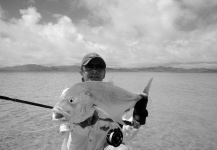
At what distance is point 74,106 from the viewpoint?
2264 millimetres

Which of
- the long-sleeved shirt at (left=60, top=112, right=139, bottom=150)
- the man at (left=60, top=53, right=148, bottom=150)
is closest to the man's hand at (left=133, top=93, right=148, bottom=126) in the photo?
the man at (left=60, top=53, right=148, bottom=150)

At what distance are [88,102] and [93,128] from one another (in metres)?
1.40

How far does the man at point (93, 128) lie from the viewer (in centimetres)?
327

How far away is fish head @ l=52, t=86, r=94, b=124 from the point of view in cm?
221

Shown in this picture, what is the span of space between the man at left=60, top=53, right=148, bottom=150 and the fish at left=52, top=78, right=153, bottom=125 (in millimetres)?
275

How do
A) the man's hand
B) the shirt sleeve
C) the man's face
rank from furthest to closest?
the man's face
the shirt sleeve
the man's hand

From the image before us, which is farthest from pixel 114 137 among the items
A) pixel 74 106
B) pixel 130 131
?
pixel 74 106

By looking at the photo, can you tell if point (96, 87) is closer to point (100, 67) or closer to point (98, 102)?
point (98, 102)

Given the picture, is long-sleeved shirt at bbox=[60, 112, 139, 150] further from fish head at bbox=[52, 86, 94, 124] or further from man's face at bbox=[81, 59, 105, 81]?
man's face at bbox=[81, 59, 105, 81]

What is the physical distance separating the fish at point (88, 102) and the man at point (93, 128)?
0.90 feet

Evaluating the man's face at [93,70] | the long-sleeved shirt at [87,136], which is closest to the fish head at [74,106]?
the long-sleeved shirt at [87,136]

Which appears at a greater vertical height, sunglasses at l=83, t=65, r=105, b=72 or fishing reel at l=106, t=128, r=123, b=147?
sunglasses at l=83, t=65, r=105, b=72

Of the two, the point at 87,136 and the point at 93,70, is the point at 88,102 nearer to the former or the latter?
the point at 87,136

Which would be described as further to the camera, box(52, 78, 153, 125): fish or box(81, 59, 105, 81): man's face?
box(81, 59, 105, 81): man's face
